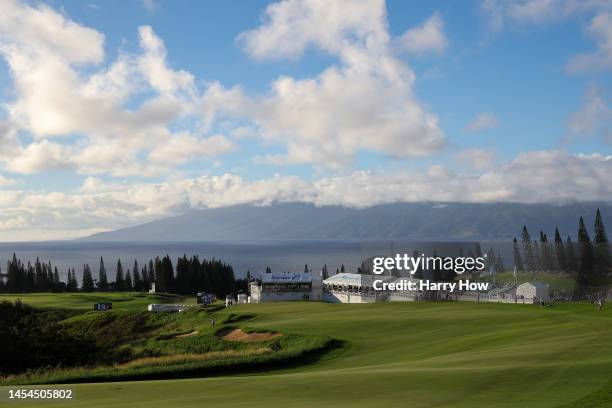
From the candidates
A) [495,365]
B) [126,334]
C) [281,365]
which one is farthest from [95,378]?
[126,334]

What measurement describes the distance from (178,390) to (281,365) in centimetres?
1355

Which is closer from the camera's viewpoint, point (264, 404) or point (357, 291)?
point (264, 404)

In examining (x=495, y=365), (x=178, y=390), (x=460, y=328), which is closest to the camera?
(x=178, y=390)

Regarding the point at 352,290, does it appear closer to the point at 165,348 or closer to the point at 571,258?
the point at 571,258

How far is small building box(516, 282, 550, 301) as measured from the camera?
75.7 meters

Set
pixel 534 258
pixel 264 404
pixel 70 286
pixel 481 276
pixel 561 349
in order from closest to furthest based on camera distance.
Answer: pixel 264 404 < pixel 561 349 < pixel 481 276 < pixel 534 258 < pixel 70 286

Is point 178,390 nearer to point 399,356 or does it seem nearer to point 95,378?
point 95,378

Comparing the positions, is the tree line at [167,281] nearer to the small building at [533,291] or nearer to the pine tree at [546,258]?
the pine tree at [546,258]

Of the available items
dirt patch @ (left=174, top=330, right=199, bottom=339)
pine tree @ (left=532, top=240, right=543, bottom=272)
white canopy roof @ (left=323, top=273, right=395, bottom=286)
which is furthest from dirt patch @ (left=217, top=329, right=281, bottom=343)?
pine tree @ (left=532, top=240, right=543, bottom=272)

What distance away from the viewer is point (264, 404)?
17.2 m

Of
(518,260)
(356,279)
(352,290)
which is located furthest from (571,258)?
(352,290)
